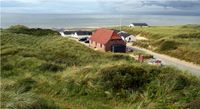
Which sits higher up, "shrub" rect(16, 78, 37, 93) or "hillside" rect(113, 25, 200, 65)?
"shrub" rect(16, 78, 37, 93)

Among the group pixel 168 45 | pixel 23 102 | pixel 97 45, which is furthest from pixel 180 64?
pixel 23 102

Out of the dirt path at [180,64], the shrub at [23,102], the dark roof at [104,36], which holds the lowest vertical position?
the dirt path at [180,64]

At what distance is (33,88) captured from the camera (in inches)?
583

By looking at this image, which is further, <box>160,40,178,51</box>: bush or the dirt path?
<box>160,40,178,51</box>: bush

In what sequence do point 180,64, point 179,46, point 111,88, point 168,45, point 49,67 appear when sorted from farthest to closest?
point 168,45, point 179,46, point 180,64, point 49,67, point 111,88

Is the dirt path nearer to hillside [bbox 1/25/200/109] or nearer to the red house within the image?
the red house

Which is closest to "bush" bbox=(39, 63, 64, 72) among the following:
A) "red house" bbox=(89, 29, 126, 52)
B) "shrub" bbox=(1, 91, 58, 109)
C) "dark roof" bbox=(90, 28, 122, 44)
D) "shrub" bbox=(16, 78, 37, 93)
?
"shrub" bbox=(16, 78, 37, 93)

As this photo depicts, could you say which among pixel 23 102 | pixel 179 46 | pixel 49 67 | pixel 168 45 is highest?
pixel 23 102

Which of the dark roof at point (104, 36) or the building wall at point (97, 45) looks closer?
the building wall at point (97, 45)

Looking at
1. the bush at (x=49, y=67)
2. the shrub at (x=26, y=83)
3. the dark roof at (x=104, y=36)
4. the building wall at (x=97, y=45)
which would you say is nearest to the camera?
the shrub at (x=26, y=83)

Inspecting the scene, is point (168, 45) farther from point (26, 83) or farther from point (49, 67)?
point (26, 83)

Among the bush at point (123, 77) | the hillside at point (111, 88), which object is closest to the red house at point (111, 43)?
the hillside at point (111, 88)

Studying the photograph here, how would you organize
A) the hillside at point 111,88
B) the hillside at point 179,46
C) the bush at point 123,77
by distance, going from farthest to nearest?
the hillside at point 179,46 < the bush at point 123,77 < the hillside at point 111,88

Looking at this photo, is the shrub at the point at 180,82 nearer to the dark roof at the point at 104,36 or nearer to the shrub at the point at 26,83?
the shrub at the point at 26,83
